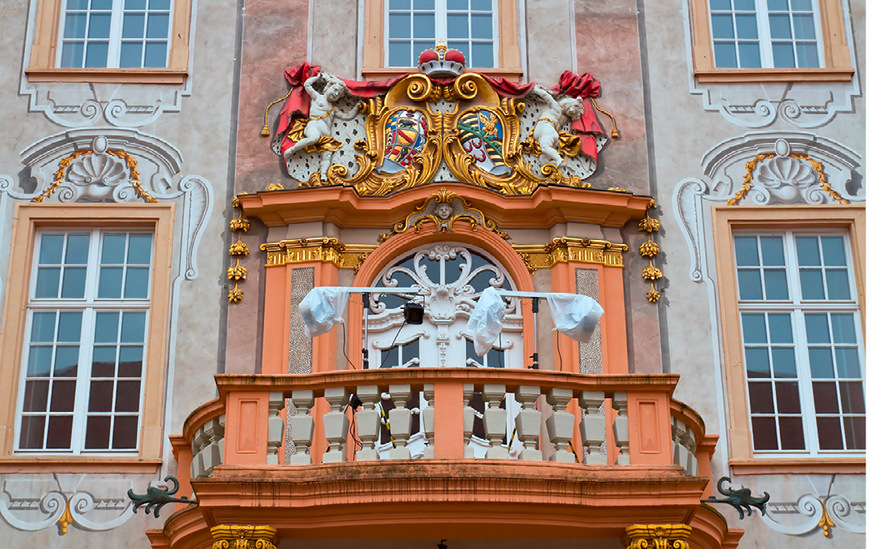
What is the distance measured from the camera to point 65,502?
14.2m

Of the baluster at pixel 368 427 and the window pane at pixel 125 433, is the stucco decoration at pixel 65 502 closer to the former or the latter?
the window pane at pixel 125 433

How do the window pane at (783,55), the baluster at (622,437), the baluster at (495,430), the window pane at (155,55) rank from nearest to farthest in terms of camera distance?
the baluster at (495,430) < the baluster at (622,437) < the window pane at (155,55) < the window pane at (783,55)

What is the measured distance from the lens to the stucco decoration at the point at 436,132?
15508 mm

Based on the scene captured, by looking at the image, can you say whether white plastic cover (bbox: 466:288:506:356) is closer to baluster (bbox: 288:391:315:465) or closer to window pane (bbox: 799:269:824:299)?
baluster (bbox: 288:391:315:465)

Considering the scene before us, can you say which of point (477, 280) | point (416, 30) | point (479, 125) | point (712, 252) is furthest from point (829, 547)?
point (416, 30)

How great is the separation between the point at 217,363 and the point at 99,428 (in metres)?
1.32

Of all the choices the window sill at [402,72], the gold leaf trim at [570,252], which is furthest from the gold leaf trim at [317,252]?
the window sill at [402,72]

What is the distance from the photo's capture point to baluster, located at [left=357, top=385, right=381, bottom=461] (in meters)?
12.0

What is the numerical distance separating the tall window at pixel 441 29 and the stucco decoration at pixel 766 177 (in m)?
2.72

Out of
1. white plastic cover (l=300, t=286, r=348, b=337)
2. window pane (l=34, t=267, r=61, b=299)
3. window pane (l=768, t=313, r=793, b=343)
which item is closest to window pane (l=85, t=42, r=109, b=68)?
window pane (l=34, t=267, r=61, b=299)

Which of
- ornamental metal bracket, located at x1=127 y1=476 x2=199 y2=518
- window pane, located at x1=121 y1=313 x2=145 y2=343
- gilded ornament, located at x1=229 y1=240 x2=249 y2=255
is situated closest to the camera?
ornamental metal bracket, located at x1=127 y1=476 x2=199 y2=518

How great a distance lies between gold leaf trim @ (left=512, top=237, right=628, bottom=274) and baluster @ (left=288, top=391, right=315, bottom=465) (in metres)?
3.65

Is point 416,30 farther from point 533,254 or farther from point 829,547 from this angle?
point 829,547

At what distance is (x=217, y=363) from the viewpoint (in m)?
14.8
